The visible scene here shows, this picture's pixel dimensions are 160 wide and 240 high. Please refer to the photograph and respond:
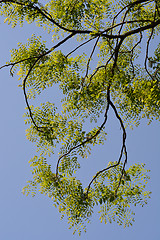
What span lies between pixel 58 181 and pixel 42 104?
3.81 feet

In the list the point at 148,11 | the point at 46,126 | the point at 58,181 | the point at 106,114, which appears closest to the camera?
the point at 106,114

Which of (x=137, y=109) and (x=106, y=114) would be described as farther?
(x=137, y=109)

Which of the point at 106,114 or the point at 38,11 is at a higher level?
the point at 38,11

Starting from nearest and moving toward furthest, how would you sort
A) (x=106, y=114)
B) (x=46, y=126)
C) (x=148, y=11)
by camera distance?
(x=106, y=114) → (x=46, y=126) → (x=148, y=11)

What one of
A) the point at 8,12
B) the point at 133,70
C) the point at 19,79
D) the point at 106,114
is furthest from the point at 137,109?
the point at 8,12

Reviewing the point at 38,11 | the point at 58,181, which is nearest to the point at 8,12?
the point at 38,11

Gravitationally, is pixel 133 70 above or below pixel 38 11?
above

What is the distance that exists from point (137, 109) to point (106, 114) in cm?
100

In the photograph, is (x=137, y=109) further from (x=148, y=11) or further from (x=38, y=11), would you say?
(x=38, y=11)

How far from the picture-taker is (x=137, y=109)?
5.20 m

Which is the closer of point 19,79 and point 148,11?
point 19,79

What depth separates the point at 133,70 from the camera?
5.07 meters

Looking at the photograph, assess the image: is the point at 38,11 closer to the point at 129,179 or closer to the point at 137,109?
the point at 137,109

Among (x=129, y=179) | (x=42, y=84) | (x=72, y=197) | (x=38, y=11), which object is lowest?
(x=72, y=197)
